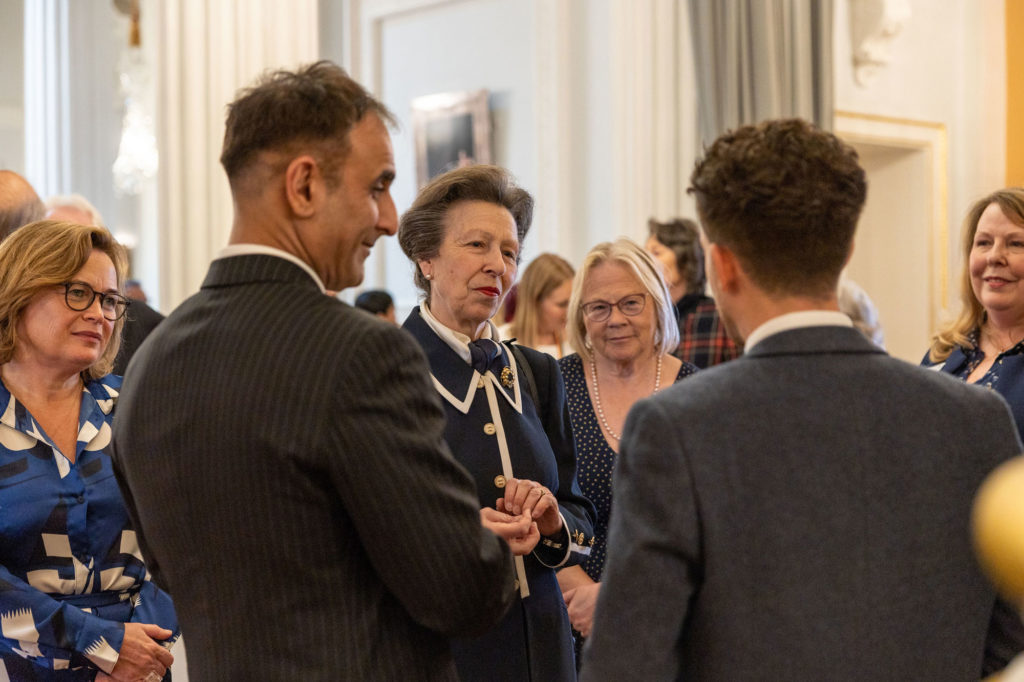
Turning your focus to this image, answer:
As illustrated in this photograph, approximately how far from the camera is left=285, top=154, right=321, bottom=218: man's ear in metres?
1.63

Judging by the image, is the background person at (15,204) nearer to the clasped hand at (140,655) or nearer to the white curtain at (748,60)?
the clasped hand at (140,655)

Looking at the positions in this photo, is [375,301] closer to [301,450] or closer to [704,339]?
[704,339]

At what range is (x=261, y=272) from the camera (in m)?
1.64

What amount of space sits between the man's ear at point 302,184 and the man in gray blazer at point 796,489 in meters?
0.57

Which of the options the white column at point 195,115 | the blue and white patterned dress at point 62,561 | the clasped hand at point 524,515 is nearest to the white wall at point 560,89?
the white column at point 195,115

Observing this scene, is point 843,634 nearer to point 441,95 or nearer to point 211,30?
point 211,30

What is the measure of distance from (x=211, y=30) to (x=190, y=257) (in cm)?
102

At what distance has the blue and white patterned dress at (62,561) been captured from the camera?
2.36 meters

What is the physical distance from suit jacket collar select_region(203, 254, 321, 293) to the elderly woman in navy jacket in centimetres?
81

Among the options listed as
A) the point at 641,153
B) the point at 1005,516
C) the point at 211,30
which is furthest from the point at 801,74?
the point at 1005,516

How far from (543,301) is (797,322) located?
4.02 meters

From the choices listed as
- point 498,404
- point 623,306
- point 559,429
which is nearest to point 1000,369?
point 623,306

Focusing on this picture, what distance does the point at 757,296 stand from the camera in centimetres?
157

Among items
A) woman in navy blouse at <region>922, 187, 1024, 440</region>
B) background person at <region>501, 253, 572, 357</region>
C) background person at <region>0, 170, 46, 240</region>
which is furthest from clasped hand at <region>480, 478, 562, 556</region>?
background person at <region>501, 253, 572, 357</region>
